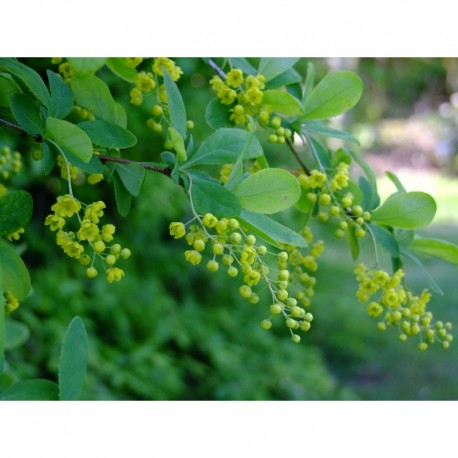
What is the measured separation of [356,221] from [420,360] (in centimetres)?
372

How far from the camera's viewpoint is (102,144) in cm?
80

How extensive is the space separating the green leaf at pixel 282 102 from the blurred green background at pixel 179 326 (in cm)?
133

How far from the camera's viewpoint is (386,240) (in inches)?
37.4

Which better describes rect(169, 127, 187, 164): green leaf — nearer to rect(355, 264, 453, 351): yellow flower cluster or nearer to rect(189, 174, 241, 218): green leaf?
rect(189, 174, 241, 218): green leaf

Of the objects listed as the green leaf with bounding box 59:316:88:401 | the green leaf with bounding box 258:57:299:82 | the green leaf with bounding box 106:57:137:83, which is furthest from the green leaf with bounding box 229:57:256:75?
the green leaf with bounding box 59:316:88:401

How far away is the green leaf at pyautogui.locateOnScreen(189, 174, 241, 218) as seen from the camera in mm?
728

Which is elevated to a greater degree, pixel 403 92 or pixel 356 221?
pixel 356 221

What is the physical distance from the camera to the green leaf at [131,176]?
83cm

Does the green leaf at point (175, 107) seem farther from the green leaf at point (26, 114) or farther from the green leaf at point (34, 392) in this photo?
the green leaf at point (34, 392)

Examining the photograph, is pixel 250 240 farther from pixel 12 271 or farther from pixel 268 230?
pixel 12 271

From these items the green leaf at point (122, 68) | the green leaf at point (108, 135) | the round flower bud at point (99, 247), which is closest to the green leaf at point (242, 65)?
the green leaf at point (122, 68)

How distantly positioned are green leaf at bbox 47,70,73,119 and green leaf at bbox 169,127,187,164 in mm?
159

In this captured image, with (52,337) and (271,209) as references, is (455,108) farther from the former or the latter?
(271,209)
